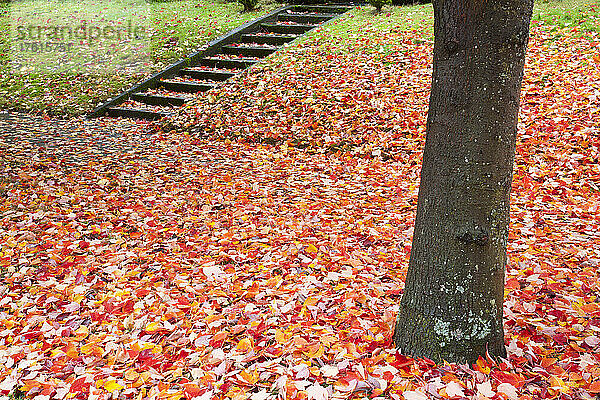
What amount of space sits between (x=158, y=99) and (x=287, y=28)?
3647mm

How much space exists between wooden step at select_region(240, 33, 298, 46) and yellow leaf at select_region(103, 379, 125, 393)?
922cm

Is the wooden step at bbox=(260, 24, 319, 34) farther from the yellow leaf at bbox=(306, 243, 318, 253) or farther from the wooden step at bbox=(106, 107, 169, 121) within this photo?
the yellow leaf at bbox=(306, 243, 318, 253)

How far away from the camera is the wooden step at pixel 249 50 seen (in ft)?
34.5

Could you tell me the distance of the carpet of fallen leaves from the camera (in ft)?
9.18

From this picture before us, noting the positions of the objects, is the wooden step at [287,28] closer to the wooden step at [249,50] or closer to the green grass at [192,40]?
the green grass at [192,40]

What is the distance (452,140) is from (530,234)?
2.41m

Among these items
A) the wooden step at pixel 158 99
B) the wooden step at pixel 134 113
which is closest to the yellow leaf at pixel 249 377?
the wooden step at pixel 134 113

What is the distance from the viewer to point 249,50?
35.0 ft

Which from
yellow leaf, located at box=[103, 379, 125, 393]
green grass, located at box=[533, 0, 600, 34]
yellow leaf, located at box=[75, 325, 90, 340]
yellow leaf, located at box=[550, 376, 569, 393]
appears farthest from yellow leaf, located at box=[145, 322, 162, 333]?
green grass, located at box=[533, 0, 600, 34]

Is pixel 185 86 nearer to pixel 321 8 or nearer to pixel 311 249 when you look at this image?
pixel 321 8

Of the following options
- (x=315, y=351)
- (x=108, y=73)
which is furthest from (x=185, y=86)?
(x=315, y=351)

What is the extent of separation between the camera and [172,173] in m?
6.36

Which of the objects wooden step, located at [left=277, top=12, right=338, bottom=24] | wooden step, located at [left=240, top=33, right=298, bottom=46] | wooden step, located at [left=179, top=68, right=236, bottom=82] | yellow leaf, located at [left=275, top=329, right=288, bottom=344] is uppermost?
wooden step, located at [left=277, top=12, right=338, bottom=24]

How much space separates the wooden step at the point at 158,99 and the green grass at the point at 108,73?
0.74 m
